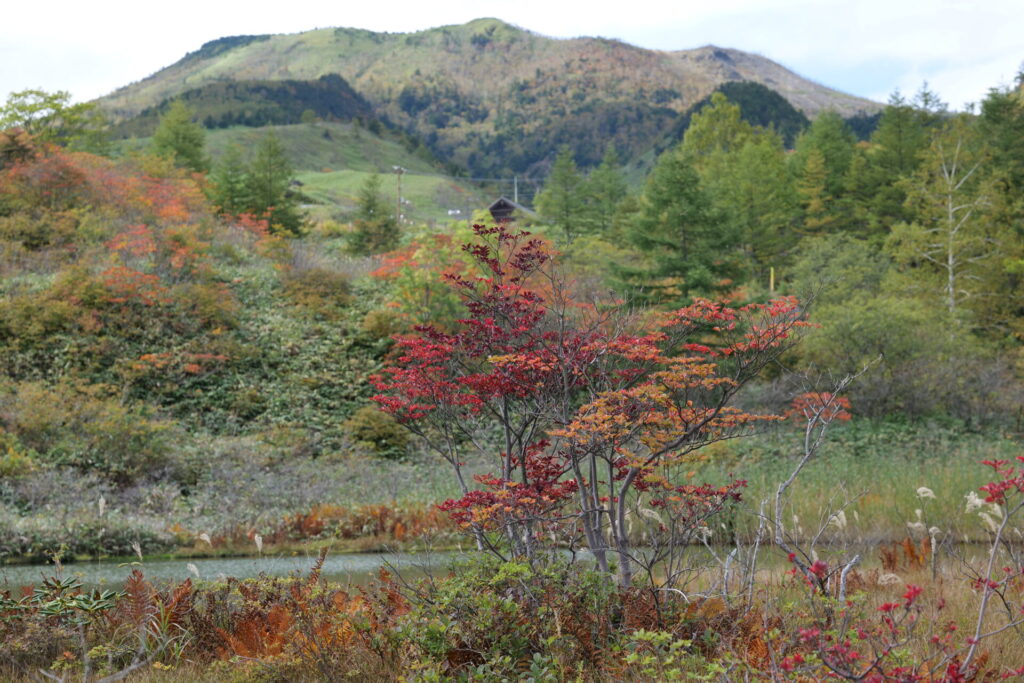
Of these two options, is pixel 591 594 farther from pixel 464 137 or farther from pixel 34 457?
pixel 464 137

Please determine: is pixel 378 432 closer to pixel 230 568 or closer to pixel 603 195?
pixel 230 568

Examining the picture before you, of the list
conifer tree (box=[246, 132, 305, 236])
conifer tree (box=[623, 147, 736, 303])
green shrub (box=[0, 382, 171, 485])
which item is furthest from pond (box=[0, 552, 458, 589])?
conifer tree (box=[246, 132, 305, 236])

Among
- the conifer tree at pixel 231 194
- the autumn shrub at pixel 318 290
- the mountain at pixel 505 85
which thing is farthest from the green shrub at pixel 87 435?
the mountain at pixel 505 85

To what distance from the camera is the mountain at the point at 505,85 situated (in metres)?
138

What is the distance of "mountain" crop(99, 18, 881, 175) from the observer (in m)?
138

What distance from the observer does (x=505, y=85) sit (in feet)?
541

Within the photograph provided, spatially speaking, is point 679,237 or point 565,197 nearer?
point 679,237

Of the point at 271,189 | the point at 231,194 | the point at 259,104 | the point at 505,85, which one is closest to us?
the point at 231,194

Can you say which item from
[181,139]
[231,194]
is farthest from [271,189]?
[181,139]

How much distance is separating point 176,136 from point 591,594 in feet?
123

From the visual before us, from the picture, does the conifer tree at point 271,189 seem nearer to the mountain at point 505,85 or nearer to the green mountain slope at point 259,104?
the green mountain slope at point 259,104

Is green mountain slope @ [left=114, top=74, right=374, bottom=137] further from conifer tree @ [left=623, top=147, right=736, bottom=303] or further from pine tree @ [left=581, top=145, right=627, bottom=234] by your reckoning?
conifer tree @ [left=623, top=147, right=736, bottom=303]

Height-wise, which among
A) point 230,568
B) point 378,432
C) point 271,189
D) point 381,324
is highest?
point 271,189

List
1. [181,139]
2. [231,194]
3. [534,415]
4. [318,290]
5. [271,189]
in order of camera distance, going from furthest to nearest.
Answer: [181,139]
[271,189]
[231,194]
[318,290]
[534,415]
